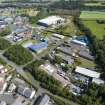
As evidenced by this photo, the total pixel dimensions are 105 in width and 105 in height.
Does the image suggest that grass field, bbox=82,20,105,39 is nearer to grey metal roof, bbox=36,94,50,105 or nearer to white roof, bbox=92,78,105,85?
white roof, bbox=92,78,105,85

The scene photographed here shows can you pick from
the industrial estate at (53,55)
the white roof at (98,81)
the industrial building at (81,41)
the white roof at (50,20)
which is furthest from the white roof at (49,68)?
the white roof at (50,20)

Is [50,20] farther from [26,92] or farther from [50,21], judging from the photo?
[26,92]

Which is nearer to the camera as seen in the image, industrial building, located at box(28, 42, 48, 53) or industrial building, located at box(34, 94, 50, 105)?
industrial building, located at box(34, 94, 50, 105)

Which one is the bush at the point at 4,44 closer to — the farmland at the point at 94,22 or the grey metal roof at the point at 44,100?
the grey metal roof at the point at 44,100

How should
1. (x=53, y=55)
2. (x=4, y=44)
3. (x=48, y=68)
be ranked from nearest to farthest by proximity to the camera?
1. (x=48, y=68)
2. (x=53, y=55)
3. (x=4, y=44)

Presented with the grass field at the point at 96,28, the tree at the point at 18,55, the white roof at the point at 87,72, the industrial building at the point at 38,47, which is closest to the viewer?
the white roof at the point at 87,72

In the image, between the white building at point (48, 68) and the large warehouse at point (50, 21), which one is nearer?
the white building at point (48, 68)

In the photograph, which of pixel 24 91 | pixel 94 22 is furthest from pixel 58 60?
pixel 94 22

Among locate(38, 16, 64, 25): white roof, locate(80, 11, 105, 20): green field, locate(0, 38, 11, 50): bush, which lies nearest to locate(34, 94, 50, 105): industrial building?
locate(0, 38, 11, 50): bush
